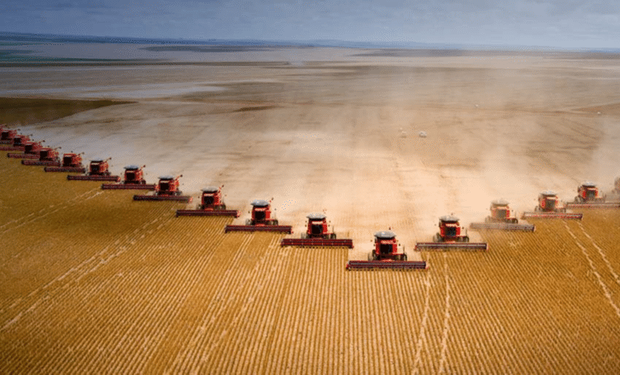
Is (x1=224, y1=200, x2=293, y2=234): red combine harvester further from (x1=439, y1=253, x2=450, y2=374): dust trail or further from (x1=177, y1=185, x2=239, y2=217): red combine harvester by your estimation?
(x1=439, y1=253, x2=450, y2=374): dust trail

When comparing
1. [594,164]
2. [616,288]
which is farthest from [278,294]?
[594,164]

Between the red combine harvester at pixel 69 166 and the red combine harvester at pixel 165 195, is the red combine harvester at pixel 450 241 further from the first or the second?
the red combine harvester at pixel 69 166

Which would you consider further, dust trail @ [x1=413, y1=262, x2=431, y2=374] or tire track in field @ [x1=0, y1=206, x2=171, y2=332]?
tire track in field @ [x1=0, y1=206, x2=171, y2=332]

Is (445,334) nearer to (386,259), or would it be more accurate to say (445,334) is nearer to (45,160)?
(386,259)

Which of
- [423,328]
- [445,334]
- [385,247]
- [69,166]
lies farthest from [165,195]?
[445,334]

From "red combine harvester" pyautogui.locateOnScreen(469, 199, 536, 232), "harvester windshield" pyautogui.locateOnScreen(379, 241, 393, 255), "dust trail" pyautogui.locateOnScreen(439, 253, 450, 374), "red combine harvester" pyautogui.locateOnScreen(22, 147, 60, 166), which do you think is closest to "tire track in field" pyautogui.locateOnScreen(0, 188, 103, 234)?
"red combine harvester" pyautogui.locateOnScreen(22, 147, 60, 166)

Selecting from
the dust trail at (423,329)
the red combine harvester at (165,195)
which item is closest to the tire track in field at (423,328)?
the dust trail at (423,329)
